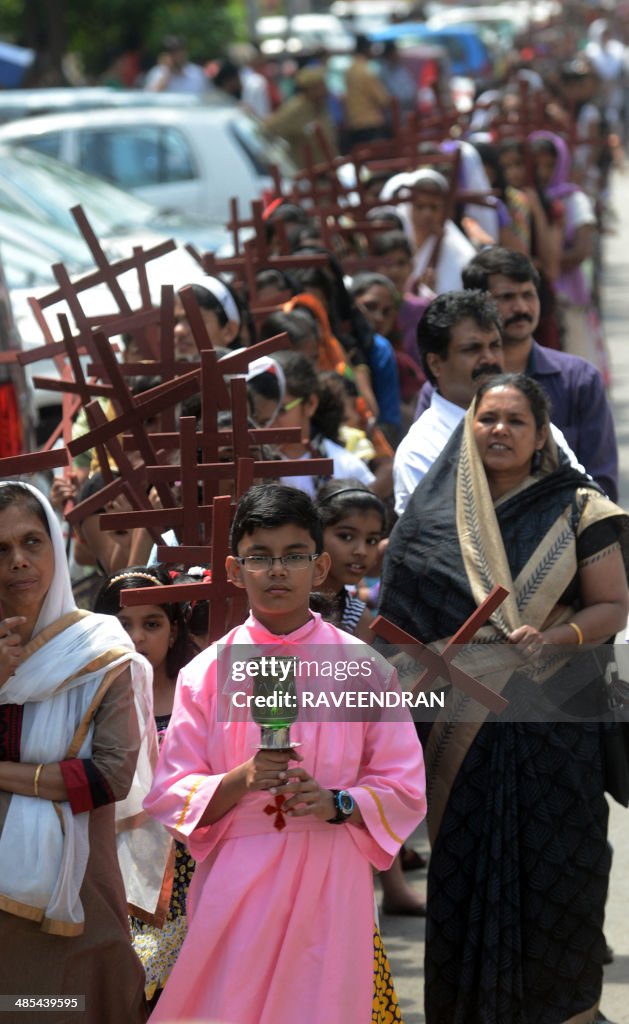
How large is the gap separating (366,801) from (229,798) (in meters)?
0.25

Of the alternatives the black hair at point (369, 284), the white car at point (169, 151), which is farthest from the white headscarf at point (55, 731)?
the white car at point (169, 151)

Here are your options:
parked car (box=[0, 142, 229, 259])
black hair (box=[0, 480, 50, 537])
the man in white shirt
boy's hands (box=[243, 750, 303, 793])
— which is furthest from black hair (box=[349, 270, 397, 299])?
the man in white shirt

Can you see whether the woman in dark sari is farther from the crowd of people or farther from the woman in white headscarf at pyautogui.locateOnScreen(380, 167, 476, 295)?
the woman in white headscarf at pyautogui.locateOnScreen(380, 167, 476, 295)

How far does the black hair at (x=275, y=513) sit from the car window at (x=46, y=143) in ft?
37.3

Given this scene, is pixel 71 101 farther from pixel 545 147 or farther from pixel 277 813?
pixel 277 813

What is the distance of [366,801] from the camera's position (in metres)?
3.84

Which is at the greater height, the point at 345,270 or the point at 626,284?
the point at 626,284

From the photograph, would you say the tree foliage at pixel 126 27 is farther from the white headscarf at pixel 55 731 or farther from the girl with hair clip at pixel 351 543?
the white headscarf at pixel 55 731

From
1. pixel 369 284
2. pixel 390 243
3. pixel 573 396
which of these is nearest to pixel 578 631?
pixel 573 396

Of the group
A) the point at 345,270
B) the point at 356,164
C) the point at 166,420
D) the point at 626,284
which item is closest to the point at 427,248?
the point at 345,270

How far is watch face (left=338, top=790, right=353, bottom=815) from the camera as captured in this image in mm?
3799

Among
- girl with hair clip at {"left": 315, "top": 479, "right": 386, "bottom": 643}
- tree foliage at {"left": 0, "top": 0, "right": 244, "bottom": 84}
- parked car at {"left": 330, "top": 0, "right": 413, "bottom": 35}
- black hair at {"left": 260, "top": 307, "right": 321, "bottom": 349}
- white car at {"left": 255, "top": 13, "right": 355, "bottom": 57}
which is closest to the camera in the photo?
girl with hair clip at {"left": 315, "top": 479, "right": 386, "bottom": 643}

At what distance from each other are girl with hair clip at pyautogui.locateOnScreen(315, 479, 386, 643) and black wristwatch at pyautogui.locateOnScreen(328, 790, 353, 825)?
63.6 inches

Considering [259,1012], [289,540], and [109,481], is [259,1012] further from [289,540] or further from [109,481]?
[109,481]
